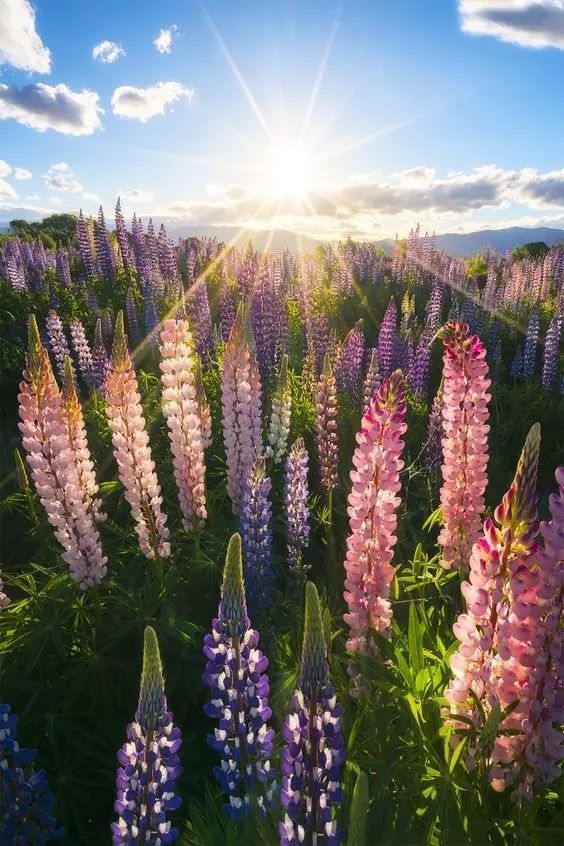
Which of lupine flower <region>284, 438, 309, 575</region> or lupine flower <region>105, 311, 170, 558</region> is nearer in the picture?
lupine flower <region>105, 311, 170, 558</region>

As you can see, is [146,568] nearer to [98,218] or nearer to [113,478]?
[113,478]

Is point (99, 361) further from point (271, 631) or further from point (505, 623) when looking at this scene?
point (505, 623)

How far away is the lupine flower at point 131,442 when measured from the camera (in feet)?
12.2

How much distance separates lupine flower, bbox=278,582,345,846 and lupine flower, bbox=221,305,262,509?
8.28 ft

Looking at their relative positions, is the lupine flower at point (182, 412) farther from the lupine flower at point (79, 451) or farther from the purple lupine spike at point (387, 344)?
the purple lupine spike at point (387, 344)

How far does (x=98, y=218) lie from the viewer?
51.6ft

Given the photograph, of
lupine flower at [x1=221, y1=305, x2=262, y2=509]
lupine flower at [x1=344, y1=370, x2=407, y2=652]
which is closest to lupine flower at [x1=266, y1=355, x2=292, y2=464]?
lupine flower at [x1=221, y1=305, x2=262, y2=509]

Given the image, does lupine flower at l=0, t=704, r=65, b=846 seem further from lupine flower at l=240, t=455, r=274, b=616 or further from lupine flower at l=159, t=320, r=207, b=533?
lupine flower at l=159, t=320, r=207, b=533

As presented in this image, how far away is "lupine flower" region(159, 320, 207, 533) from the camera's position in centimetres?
399

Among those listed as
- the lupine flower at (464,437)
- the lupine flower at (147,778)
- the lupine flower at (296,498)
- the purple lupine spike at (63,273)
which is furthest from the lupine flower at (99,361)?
the purple lupine spike at (63,273)

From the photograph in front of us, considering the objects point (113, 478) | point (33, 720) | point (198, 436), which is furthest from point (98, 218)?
point (33, 720)

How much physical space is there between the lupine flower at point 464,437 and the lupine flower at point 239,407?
1618mm

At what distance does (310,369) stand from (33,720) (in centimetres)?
569

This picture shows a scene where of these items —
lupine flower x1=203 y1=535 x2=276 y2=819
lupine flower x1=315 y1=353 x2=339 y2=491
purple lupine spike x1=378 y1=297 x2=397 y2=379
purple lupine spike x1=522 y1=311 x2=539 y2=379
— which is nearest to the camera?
lupine flower x1=203 y1=535 x2=276 y2=819
